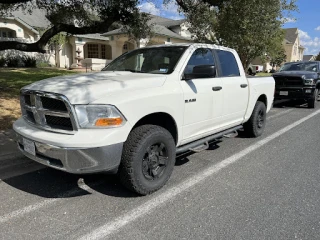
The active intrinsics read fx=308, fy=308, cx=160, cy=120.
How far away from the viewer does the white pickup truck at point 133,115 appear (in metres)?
3.19

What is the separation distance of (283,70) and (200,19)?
411cm

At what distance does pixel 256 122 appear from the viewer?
6.40m

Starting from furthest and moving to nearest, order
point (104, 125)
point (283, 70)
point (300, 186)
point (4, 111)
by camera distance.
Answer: point (283, 70) → point (4, 111) → point (300, 186) → point (104, 125)

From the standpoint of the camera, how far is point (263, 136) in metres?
6.76

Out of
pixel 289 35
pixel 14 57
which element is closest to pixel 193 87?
pixel 14 57

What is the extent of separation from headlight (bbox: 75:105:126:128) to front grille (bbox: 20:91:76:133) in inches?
3.9

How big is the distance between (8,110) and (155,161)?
538 centimetres

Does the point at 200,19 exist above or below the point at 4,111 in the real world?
above

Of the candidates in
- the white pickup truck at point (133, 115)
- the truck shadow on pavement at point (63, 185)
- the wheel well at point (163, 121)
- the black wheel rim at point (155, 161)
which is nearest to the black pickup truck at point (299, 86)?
the white pickup truck at point (133, 115)

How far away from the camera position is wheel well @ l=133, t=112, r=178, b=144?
381cm

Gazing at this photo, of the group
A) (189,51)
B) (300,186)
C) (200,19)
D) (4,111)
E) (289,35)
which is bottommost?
(300,186)

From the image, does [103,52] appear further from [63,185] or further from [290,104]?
[63,185]

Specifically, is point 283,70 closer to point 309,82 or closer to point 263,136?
point 309,82

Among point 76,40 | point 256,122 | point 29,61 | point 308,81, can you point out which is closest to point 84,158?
point 256,122
